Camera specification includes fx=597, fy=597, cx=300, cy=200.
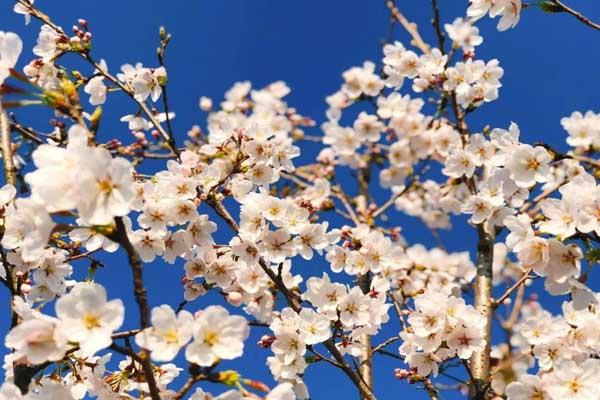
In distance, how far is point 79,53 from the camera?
3309mm

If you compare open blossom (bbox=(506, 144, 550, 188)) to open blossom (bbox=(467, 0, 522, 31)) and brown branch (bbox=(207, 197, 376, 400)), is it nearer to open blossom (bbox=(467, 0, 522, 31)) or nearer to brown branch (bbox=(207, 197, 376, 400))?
open blossom (bbox=(467, 0, 522, 31))

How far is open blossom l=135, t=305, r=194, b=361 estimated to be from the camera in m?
1.84

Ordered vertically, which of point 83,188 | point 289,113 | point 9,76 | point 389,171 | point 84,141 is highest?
point 289,113

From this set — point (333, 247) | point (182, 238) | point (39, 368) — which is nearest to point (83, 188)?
point (39, 368)

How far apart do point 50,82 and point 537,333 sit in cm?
304

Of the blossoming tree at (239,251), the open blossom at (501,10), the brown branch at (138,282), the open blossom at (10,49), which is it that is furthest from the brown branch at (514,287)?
the open blossom at (10,49)

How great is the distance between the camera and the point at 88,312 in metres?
1.82

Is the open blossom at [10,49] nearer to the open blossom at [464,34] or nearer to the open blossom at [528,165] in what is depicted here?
the open blossom at [528,165]

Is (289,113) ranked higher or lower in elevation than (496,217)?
higher

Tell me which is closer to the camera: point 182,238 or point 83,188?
point 83,188

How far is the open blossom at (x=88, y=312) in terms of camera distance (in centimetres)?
178

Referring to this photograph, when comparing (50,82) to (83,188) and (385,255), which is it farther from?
(385,255)

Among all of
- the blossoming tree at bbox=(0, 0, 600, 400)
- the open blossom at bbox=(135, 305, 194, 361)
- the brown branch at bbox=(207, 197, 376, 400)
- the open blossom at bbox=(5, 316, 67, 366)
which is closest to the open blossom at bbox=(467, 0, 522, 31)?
the blossoming tree at bbox=(0, 0, 600, 400)

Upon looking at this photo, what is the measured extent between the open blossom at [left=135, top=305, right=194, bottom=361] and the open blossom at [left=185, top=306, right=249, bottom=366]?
3 cm
